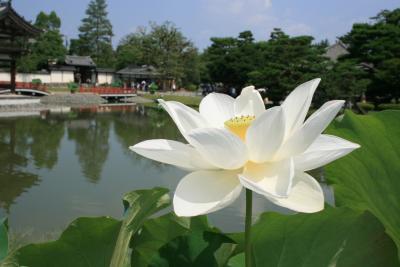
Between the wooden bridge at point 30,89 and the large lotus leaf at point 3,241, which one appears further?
the wooden bridge at point 30,89

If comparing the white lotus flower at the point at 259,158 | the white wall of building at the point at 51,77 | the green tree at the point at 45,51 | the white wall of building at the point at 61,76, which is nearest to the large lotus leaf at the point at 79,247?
the white lotus flower at the point at 259,158

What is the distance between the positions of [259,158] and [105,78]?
3453 cm

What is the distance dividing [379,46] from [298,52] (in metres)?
3.13

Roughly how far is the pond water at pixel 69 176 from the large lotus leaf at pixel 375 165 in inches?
54.0

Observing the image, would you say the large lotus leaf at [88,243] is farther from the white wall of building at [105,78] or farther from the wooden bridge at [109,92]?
the white wall of building at [105,78]

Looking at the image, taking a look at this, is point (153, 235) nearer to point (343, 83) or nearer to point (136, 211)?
point (136, 211)

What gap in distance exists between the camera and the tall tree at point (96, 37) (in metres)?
36.9

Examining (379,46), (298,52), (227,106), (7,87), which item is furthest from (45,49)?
(227,106)

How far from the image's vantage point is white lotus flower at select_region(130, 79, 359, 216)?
0.33 meters

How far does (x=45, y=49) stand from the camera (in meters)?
28.6

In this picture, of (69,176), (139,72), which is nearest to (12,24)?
(69,176)

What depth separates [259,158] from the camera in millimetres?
364

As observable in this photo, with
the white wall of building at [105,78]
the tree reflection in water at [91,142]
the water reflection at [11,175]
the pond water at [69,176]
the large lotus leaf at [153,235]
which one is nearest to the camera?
the large lotus leaf at [153,235]

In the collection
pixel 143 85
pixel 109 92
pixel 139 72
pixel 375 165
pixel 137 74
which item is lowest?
pixel 109 92
